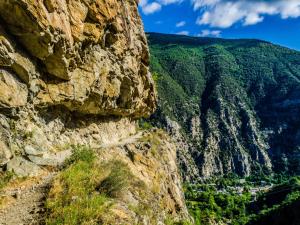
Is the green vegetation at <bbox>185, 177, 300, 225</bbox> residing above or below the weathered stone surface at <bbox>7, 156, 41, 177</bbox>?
below

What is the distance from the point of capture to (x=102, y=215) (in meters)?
9.47

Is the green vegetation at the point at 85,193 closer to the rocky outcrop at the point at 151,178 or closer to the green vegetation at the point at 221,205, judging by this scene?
the rocky outcrop at the point at 151,178

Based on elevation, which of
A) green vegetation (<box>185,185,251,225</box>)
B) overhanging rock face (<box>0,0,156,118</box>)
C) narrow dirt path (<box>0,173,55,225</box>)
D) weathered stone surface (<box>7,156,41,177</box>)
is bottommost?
green vegetation (<box>185,185,251,225</box>)

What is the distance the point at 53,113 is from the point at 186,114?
16640 centimetres

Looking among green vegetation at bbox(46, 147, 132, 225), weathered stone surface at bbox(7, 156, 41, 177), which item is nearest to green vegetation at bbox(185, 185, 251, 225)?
weathered stone surface at bbox(7, 156, 41, 177)

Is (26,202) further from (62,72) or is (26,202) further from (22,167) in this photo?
(62,72)

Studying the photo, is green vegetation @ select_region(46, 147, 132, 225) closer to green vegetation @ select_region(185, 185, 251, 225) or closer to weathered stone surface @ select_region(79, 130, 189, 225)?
weathered stone surface @ select_region(79, 130, 189, 225)

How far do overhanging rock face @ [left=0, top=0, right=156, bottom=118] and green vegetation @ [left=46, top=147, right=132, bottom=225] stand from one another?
439 centimetres

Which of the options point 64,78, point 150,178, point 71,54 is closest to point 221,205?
point 150,178

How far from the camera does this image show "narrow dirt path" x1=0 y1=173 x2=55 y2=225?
948 cm

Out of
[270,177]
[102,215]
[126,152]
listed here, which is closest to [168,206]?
[126,152]

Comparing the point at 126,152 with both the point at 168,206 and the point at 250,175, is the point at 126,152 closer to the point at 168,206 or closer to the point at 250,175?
the point at 168,206

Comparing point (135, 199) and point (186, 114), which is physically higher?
point (186, 114)

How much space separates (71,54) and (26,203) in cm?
881
